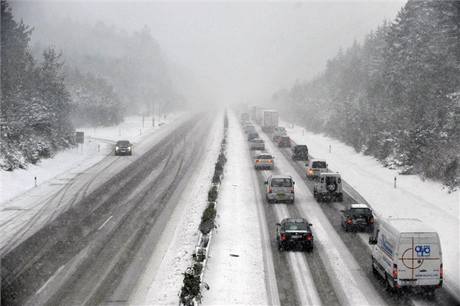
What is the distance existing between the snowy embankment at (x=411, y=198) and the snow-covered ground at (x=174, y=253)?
10.2m

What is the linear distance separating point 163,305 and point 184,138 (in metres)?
61.6

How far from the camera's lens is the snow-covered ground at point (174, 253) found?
18.3m

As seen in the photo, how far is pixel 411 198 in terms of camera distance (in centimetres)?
3534

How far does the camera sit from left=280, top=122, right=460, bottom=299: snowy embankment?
77.8ft

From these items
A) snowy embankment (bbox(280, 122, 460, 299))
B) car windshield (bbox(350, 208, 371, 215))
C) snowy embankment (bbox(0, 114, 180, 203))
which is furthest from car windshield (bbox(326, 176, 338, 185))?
snowy embankment (bbox(0, 114, 180, 203))

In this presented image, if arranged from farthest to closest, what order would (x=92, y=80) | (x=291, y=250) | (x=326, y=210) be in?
(x=92, y=80) → (x=326, y=210) → (x=291, y=250)

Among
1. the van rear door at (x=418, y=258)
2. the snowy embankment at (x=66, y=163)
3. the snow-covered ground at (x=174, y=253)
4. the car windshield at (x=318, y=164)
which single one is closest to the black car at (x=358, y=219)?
the snow-covered ground at (x=174, y=253)

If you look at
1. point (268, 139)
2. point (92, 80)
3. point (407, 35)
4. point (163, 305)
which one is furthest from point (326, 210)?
point (92, 80)

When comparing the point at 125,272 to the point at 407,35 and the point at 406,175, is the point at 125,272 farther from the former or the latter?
the point at 407,35

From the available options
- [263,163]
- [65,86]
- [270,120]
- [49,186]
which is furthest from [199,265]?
[270,120]

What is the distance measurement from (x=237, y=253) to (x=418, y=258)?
27.6ft

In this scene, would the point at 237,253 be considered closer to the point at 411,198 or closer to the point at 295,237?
the point at 295,237

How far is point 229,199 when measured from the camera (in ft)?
114

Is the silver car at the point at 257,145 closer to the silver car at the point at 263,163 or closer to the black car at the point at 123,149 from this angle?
the black car at the point at 123,149
